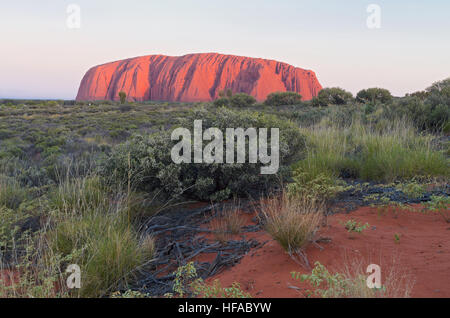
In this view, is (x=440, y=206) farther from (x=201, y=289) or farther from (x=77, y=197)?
(x=77, y=197)

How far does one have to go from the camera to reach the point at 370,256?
2803mm

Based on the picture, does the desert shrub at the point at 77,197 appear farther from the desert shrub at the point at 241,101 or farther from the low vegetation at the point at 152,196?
the desert shrub at the point at 241,101

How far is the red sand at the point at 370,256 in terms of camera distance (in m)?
2.43

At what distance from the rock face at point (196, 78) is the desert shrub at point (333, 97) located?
49960 millimetres

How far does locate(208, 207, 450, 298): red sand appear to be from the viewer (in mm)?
2432

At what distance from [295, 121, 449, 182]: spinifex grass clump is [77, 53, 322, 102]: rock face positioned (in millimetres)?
72350

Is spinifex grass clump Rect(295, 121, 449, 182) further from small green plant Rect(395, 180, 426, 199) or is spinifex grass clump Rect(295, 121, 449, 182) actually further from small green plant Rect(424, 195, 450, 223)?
small green plant Rect(424, 195, 450, 223)

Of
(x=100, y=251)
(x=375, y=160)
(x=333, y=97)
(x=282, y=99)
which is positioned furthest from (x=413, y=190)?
A: (x=282, y=99)

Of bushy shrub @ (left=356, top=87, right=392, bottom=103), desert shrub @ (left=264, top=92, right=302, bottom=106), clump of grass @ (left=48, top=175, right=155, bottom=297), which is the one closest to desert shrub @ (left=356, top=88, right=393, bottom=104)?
bushy shrub @ (left=356, top=87, right=392, bottom=103)

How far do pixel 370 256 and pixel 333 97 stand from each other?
80.2 ft

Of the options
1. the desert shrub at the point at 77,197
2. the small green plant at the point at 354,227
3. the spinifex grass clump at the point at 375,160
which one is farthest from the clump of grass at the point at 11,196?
the small green plant at the point at 354,227

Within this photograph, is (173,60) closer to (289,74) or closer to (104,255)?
(289,74)

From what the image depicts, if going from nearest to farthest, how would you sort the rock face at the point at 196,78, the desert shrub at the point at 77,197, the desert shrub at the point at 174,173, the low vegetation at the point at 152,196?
the low vegetation at the point at 152,196
the desert shrub at the point at 77,197
the desert shrub at the point at 174,173
the rock face at the point at 196,78

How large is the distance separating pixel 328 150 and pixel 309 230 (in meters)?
4.43
